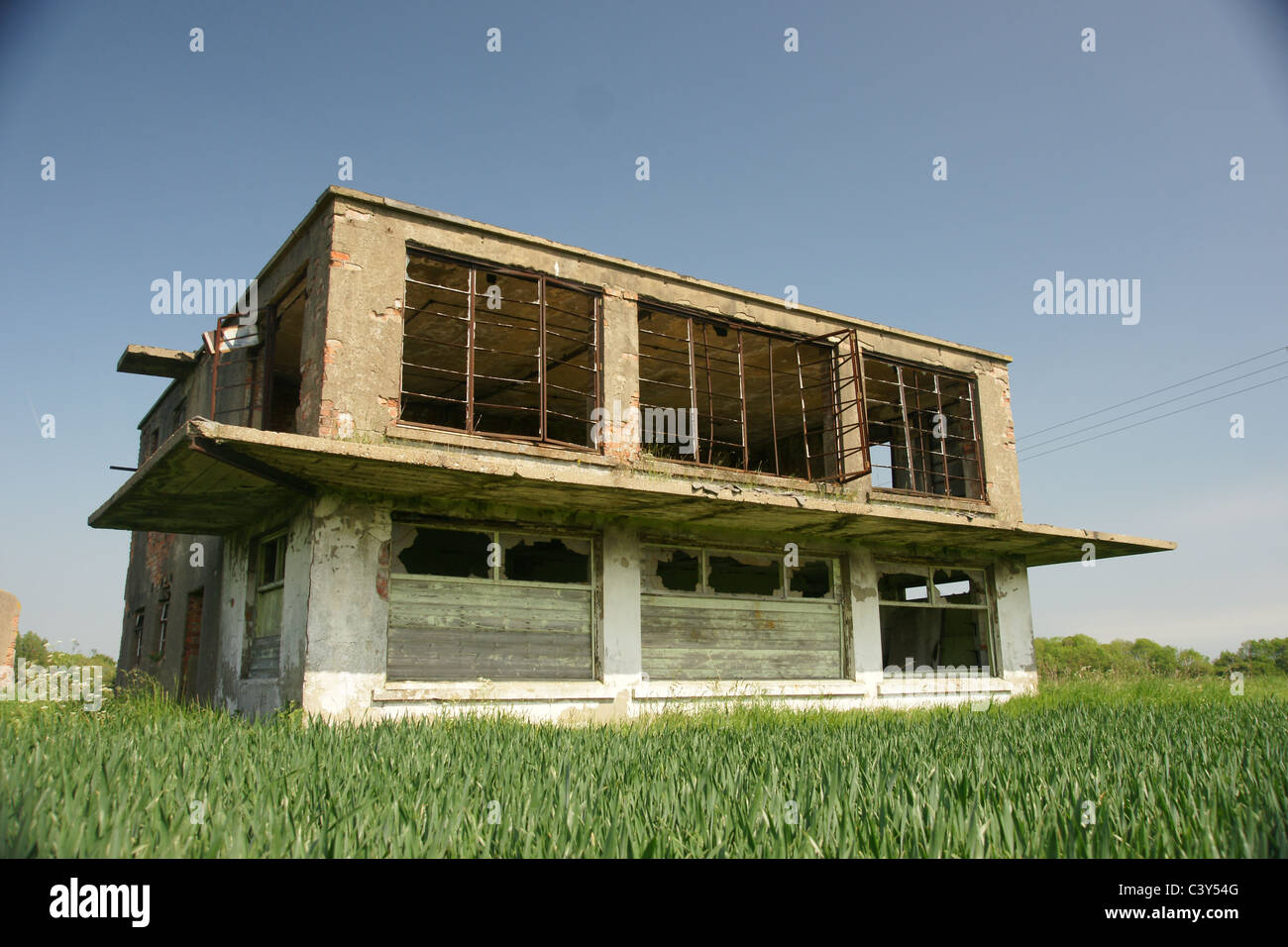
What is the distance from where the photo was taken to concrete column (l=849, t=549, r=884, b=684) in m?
12.7

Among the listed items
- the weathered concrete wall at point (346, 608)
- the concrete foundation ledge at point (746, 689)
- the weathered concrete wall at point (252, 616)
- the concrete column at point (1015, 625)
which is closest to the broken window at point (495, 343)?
the weathered concrete wall at point (346, 608)

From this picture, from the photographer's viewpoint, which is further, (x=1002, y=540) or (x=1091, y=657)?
(x=1091, y=657)

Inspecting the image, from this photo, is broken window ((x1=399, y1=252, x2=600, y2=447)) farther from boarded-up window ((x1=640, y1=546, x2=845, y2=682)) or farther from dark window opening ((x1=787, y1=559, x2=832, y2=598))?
dark window opening ((x1=787, y1=559, x2=832, y2=598))

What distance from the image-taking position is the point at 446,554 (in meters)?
16.0

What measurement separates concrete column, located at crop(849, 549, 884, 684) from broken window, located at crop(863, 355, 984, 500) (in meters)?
1.90

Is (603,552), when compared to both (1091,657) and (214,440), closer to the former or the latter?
(214,440)

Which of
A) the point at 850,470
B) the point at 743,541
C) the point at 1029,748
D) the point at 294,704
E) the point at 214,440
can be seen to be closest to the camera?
the point at 1029,748

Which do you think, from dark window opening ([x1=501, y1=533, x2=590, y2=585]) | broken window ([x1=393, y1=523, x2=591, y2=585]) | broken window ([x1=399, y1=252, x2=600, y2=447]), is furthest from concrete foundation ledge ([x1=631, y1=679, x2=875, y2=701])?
dark window opening ([x1=501, y1=533, x2=590, y2=585])

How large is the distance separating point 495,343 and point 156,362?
603 centimetres

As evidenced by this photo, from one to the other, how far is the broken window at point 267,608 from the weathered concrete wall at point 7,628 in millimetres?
3664

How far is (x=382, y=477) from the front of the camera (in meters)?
8.96

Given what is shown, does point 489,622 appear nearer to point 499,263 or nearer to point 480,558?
point 499,263

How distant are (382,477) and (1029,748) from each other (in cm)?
640
